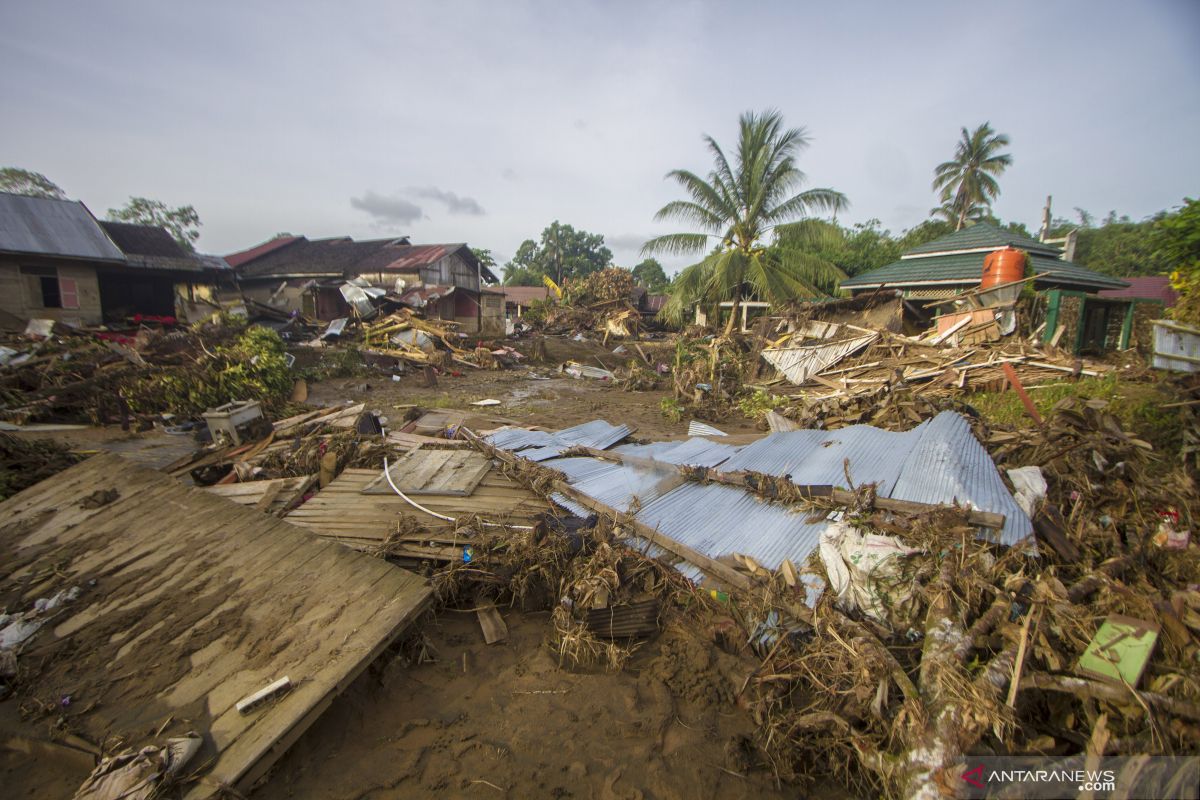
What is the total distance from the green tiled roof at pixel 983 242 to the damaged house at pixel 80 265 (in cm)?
2680

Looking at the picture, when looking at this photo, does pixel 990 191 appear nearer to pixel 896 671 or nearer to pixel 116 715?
pixel 896 671

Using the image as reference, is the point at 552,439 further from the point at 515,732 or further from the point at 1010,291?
the point at 1010,291

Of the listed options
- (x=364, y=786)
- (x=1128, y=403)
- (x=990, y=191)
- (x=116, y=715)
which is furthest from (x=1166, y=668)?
(x=990, y=191)

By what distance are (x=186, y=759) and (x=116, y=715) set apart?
2.54ft

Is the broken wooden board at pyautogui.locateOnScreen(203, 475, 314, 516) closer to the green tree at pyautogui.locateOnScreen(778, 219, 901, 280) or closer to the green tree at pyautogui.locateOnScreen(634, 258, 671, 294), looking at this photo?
the green tree at pyautogui.locateOnScreen(778, 219, 901, 280)

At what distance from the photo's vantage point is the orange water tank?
1085 cm

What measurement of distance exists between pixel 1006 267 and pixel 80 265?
1034 inches

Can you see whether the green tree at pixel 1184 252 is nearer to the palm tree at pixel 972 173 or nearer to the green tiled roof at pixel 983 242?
the green tiled roof at pixel 983 242

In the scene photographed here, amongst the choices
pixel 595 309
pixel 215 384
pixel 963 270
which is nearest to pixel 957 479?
pixel 215 384

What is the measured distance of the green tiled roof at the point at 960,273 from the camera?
1337cm

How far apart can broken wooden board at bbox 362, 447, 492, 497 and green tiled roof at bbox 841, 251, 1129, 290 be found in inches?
→ 589

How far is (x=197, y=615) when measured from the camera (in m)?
3.14

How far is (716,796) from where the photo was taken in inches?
99.1

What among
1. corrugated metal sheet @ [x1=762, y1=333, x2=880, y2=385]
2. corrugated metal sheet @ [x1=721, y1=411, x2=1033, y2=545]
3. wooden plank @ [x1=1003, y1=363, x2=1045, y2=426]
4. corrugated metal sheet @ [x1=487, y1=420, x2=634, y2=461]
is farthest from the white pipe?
corrugated metal sheet @ [x1=762, y1=333, x2=880, y2=385]
